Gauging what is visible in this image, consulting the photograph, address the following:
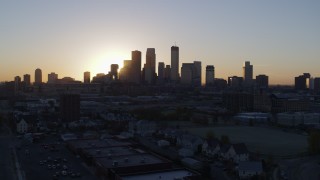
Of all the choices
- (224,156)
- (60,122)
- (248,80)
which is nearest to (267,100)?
(60,122)

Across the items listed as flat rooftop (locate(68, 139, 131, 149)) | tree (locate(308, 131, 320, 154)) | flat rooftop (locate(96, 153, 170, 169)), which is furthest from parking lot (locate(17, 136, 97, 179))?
tree (locate(308, 131, 320, 154))

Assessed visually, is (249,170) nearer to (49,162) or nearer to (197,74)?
(49,162)

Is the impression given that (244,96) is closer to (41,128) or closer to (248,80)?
(41,128)

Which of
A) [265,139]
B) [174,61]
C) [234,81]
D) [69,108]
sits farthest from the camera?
[174,61]

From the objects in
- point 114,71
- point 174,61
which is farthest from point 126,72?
point 174,61

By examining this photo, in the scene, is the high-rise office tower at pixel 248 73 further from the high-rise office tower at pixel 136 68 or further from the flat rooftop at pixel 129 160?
the flat rooftop at pixel 129 160

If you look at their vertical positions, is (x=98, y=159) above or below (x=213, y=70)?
below

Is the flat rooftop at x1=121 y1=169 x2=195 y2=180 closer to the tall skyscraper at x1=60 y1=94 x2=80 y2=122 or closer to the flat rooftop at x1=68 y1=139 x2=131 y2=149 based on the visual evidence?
the flat rooftop at x1=68 y1=139 x2=131 y2=149

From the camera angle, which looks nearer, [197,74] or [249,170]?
[249,170]
